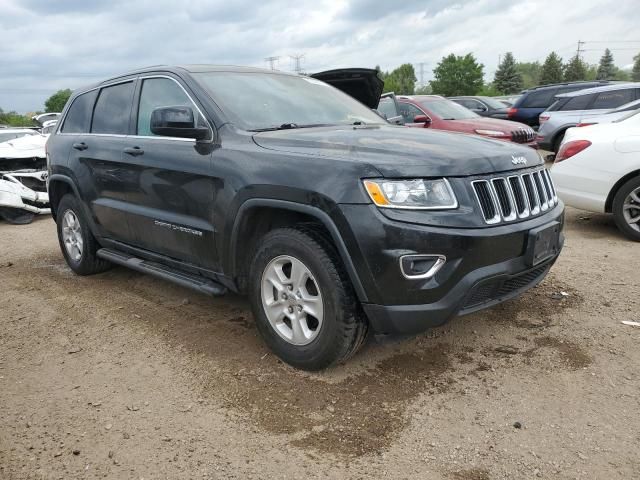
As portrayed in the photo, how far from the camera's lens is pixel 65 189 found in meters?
5.54

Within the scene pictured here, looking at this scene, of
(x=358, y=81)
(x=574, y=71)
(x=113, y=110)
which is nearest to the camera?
(x=113, y=110)

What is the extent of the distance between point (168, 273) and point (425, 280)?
6.86 ft

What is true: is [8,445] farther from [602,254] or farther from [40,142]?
[40,142]

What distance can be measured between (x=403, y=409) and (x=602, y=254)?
352 centimetres

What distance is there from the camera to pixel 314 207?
9.73ft

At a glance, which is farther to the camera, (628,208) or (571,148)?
(571,148)

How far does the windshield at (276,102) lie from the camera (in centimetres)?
370

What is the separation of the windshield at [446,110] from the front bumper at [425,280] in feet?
27.1

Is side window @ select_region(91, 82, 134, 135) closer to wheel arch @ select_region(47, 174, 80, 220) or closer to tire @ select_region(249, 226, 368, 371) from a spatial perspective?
wheel arch @ select_region(47, 174, 80, 220)

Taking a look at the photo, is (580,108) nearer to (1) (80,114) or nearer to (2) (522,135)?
(2) (522,135)

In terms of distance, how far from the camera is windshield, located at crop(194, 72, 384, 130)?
370cm

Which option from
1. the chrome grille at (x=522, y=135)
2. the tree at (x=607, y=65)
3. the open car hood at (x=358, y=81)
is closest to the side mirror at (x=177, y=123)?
the open car hood at (x=358, y=81)

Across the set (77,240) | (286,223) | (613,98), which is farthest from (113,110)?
(613,98)

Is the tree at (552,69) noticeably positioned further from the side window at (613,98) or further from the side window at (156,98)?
the side window at (156,98)
